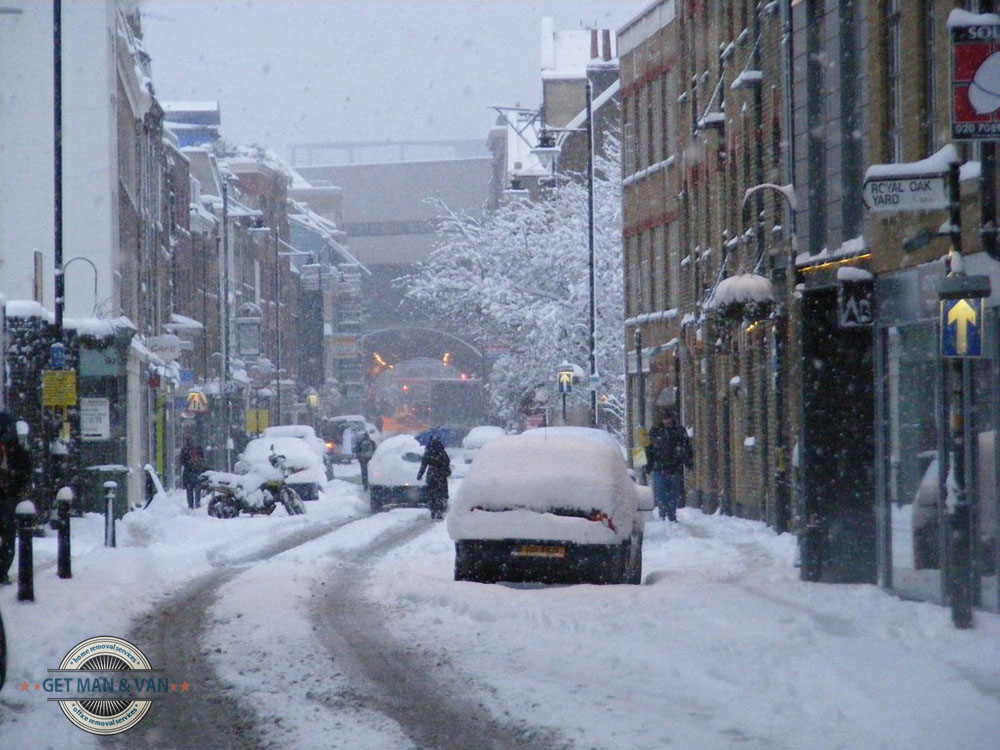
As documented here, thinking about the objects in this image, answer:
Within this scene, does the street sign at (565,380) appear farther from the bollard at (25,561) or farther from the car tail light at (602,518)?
the bollard at (25,561)

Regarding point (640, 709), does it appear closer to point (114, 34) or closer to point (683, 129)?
point (683, 129)

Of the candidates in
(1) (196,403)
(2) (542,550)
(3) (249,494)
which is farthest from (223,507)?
(2) (542,550)

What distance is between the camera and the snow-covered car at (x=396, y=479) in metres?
35.5

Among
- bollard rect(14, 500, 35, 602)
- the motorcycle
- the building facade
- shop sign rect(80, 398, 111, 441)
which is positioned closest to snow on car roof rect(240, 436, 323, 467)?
the motorcycle

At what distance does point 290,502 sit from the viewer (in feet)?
104

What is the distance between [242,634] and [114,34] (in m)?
30.9

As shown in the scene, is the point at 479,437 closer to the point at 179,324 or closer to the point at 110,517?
the point at 179,324

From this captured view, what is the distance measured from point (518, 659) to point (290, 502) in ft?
68.5

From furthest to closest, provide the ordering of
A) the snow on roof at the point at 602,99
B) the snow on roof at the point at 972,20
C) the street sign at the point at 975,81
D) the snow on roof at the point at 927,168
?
1. the snow on roof at the point at 602,99
2. the snow on roof at the point at 927,168
3. the snow on roof at the point at 972,20
4. the street sign at the point at 975,81

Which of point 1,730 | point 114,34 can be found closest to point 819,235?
point 1,730

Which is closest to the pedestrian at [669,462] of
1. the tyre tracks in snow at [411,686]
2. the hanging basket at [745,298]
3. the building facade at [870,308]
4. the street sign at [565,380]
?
the building facade at [870,308]

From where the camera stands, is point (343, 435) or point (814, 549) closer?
point (814, 549)

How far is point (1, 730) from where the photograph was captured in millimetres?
8562

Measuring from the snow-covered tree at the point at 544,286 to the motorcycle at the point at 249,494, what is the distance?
74.0 ft
